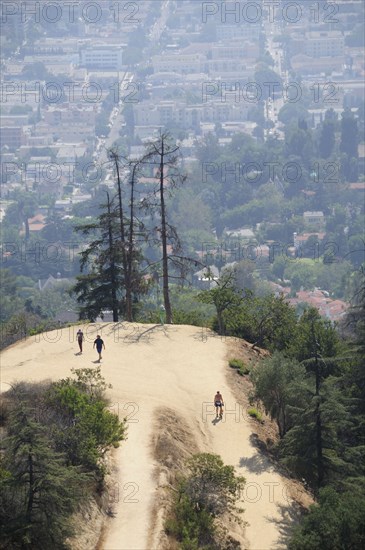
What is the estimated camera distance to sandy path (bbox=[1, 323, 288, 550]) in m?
21.4

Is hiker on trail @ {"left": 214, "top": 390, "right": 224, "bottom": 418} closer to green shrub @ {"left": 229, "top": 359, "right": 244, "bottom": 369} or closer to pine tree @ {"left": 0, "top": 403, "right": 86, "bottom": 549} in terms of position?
green shrub @ {"left": 229, "top": 359, "right": 244, "bottom": 369}

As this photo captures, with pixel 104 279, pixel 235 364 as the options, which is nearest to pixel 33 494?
pixel 235 364

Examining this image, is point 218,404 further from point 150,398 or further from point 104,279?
point 104,279

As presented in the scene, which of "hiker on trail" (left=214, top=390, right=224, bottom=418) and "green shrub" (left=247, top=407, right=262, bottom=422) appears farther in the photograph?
"green shrub" (left=247, top=407, right=262, bottom=422)

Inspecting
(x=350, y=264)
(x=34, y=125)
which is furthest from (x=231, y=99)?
(x=350, y=264)

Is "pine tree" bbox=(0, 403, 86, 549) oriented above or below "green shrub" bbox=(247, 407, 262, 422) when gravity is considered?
above

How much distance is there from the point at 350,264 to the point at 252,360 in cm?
8068

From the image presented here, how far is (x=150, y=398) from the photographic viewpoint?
24984 mm

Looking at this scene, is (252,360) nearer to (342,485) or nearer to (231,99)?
(342,485)

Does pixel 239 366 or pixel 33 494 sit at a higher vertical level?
pixel 33 494

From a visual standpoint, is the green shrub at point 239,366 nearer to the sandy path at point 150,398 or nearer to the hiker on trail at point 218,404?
the sandy path at point 150,398

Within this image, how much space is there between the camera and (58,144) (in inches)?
6590

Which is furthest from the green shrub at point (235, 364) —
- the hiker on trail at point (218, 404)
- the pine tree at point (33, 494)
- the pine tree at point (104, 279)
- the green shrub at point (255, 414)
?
the pine tree at point (33, 494)

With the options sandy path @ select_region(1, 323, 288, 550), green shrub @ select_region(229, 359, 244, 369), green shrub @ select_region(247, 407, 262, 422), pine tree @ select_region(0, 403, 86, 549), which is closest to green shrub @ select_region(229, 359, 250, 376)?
green shrub @ select_region(229, 359, 244, 369)
